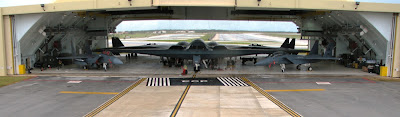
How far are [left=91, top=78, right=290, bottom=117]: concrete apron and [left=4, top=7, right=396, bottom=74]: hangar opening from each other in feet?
28.1

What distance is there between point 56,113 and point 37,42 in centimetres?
1631

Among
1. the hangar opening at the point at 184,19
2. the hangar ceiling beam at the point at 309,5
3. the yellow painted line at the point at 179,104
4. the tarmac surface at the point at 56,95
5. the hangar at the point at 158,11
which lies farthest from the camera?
the hangar opening at the point at 184,19

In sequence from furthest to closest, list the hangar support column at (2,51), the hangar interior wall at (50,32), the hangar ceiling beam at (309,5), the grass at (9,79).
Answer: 1. the hangar interior wall at (50,32)
2. the hangar support column at (2,51)
3. the hangar ceiling beam at (309,5)
4. the grass at (9,79)

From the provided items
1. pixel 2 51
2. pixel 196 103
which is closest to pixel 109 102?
pixel 196 103

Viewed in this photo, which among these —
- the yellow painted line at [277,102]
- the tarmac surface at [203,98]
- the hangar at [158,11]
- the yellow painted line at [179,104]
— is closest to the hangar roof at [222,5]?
the hangar at [158,11]

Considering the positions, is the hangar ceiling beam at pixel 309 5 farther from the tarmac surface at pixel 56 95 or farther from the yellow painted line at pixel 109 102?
the tarmac surface at pixel 56 95

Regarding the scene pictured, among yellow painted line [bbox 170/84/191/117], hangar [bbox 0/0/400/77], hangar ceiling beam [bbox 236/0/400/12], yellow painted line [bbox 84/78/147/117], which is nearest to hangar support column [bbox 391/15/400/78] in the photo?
hangar [bbox 0/0/400/77]

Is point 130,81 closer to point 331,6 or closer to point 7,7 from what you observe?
point 7,7

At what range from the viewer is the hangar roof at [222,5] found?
59.1ft

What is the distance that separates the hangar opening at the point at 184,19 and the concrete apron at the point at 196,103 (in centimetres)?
855

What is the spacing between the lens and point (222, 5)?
1789 centimetres

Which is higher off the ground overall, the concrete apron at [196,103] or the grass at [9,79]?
the grass at [9,79]

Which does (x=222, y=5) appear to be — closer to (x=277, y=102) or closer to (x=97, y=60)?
(x=277, y=102)

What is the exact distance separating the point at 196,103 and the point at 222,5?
811 centimetres
